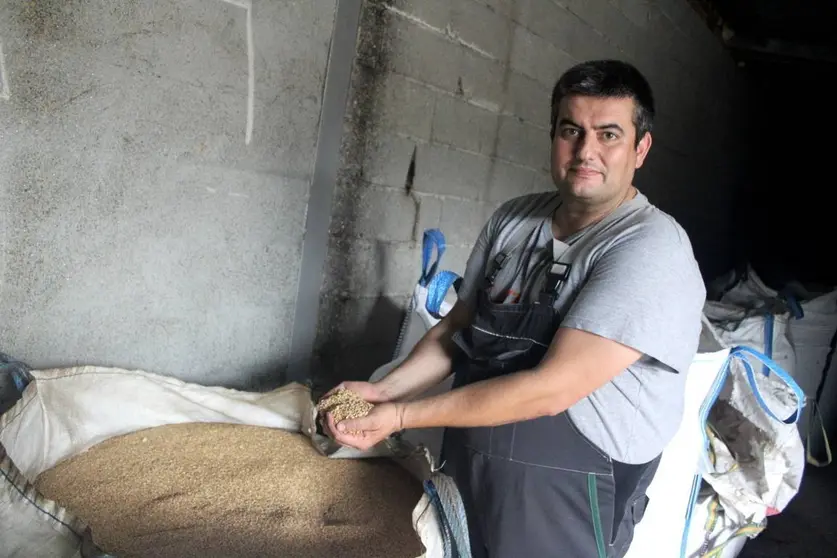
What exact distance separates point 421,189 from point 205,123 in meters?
0.91

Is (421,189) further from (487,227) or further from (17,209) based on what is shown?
(17,209)

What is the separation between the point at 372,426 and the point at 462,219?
5.16 feet

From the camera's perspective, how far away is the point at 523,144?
2.89m

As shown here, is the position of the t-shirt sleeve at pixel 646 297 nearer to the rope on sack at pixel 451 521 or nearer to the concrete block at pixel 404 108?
the rope on sack at pixel 451 521

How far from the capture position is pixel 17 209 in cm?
134

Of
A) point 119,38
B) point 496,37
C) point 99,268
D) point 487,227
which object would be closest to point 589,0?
point 496,37

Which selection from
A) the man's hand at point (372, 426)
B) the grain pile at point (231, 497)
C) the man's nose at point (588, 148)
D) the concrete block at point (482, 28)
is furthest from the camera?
the concrete block at point (482, 28)

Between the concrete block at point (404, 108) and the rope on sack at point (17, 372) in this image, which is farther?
the concrete block at point (404, 108)

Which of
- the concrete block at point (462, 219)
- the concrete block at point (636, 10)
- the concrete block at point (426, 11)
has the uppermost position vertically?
the concrete block at point (636, 10)

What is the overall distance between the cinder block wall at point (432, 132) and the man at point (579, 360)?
792 mm

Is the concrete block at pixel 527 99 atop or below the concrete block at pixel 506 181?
atop

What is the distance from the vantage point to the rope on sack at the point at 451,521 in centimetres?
107

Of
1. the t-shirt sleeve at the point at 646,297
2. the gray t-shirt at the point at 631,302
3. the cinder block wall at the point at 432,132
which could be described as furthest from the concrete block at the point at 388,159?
the t-shirt sleeve at the point at 646,297

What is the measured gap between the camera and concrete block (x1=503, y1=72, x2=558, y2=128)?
8.91 ft
